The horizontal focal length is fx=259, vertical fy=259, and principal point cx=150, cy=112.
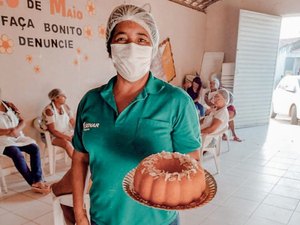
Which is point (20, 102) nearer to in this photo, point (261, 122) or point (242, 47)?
point (242, 47)

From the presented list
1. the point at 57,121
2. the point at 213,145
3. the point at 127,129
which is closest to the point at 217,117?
the point at 213,145

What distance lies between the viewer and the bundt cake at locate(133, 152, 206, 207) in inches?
30.7

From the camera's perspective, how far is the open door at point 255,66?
5430mm

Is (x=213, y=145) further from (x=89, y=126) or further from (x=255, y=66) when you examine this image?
(x=255, y=66)

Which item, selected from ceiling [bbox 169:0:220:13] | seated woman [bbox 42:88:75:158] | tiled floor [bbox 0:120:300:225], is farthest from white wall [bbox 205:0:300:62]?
seated woman [bbox 42:88:75:158]

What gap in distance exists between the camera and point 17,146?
2854 mm

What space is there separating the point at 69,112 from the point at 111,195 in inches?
106

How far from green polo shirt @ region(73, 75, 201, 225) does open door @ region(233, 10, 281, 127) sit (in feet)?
16.3

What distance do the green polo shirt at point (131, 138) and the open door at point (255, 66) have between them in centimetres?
496

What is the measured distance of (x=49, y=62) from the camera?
11.0 feet

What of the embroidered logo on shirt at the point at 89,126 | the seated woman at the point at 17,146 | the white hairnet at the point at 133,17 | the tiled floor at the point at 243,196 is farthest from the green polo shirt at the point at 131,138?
the seated woman at the point at 17,146

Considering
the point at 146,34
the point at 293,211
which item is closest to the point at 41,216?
the point at 146,34

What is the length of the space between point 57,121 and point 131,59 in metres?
2.49

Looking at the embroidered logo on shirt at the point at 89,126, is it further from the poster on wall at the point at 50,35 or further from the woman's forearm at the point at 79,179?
the poster on wall at the point at 50,35
